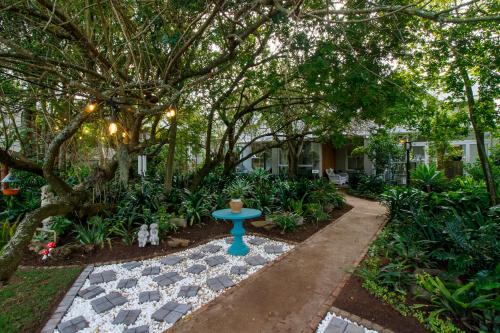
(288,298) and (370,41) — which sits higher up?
(370,41)

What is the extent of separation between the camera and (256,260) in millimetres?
4598

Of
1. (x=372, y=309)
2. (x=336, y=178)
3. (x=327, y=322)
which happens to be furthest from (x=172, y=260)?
(x=336, y=178)

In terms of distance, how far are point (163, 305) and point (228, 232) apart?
293 cm

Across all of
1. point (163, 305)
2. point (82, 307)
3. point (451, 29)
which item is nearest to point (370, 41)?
point (451, 29)

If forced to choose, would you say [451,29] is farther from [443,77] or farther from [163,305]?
[163,305]

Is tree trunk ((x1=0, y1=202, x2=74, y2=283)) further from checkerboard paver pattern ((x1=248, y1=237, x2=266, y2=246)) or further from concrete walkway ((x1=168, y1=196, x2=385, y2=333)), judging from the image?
checkerboard paver pattern ((x1=248, y1=237, x2=266, y2=246))

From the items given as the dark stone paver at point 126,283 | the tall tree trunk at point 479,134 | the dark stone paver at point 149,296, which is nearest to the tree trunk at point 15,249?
the dark stone paver at point 149,296

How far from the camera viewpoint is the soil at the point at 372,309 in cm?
281

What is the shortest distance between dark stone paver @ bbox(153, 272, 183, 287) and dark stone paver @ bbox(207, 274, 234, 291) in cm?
55

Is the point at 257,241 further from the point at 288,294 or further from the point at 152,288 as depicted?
the point at 152,288

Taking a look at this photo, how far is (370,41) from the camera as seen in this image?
16.7 ft

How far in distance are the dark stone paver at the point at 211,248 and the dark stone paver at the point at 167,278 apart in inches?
41.1

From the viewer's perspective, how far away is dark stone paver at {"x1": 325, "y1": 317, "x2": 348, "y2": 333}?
279 centimetres

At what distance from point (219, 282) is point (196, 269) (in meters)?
0.64
